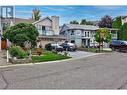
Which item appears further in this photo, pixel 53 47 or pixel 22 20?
pixel 53 47

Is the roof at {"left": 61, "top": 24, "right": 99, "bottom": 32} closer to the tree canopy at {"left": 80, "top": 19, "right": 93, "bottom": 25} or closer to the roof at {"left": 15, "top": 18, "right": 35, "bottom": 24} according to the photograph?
the tree canopy at {"left": 80, "top": 19, "right": 93, "bottom": 25}

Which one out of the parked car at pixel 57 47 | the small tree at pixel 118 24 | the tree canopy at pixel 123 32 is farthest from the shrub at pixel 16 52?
the tree canopy at pixel 123 32

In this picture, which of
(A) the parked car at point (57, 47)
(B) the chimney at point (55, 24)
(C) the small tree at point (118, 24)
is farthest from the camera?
(A) the parked car at point (57, 47)

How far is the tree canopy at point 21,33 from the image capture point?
16812 mm

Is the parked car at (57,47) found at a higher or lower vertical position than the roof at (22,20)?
lower

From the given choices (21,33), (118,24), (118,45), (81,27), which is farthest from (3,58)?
(118,24)

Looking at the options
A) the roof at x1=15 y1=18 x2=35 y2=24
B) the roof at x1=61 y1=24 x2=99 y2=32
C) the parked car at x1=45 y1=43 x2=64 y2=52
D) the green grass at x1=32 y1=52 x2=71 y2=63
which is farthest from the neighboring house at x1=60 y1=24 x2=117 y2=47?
the green grass at x1=32 y1=52 x2=71 y2=63

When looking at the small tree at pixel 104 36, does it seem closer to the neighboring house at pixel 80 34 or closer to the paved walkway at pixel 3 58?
the neighboring house at pixel 80 34

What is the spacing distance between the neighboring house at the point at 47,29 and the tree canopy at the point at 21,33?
0.34m

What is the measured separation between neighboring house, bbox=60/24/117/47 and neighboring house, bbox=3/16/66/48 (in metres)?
0.39

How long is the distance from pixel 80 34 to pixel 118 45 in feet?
6.41

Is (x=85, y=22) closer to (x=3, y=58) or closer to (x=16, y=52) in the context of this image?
(x=16, y=52)

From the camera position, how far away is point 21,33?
58.0ft
